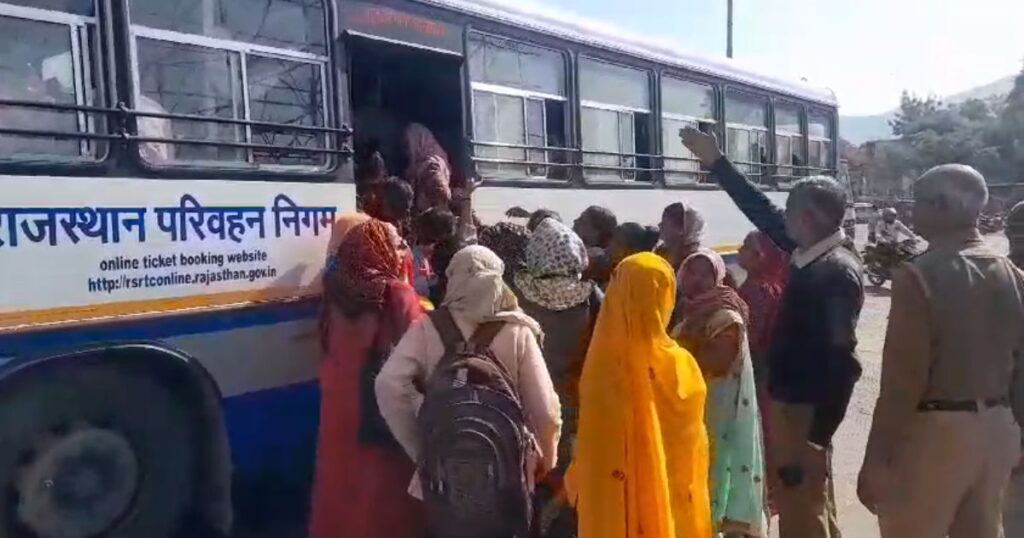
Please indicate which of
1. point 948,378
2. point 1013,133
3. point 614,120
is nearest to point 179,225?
point 948,378

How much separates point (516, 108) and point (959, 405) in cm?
376

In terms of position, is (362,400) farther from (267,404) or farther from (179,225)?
(179,225)

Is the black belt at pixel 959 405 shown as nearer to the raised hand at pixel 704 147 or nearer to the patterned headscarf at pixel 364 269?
the raised hand at pixel 704 147

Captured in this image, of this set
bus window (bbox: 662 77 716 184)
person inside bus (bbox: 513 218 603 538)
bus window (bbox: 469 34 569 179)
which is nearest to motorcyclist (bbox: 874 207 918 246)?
bus window (bbox: 662 77 716 184)

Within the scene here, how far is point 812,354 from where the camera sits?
3525 mm

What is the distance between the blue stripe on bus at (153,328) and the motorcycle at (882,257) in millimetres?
→ 15854

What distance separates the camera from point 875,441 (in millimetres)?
3256

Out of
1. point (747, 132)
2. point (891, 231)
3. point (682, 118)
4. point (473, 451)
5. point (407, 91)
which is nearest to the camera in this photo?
point (473, 451)

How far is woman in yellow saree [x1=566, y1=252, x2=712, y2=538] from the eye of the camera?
289 centimetres

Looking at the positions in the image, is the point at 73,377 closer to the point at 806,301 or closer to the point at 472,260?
the point at 472,260

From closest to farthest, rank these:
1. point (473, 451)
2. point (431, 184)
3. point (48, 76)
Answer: point (473, 451) → point (48, 76) → point (431, 184)

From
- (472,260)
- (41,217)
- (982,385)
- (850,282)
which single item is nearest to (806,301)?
(850,282)

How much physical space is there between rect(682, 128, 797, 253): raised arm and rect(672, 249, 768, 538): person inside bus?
3.30 feet

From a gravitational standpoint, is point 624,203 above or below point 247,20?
below
